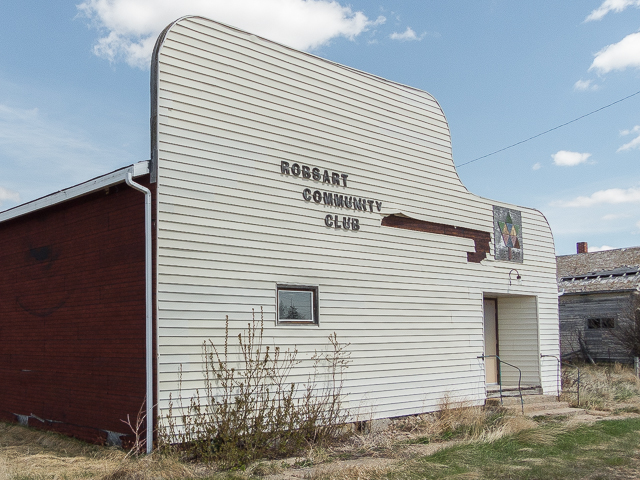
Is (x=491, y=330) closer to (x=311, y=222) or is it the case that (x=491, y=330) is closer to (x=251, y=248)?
(x=311, y=222)

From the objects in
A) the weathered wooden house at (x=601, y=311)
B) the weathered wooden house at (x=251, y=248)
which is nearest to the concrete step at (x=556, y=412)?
the weathered wooden house at (x=251, y=248)

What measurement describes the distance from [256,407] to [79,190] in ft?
14.6

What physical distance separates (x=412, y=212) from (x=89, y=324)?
645 cm

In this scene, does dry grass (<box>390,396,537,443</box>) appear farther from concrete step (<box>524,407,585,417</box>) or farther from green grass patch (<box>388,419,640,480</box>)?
concrete step (<box>524,407,585,417</box>)

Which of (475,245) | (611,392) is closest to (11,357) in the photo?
(475,245)

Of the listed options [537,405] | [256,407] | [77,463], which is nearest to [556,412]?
[537,405]

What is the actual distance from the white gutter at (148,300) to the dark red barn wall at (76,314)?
0.22m

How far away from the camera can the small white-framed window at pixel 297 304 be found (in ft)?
34.9

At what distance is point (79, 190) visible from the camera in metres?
10.4

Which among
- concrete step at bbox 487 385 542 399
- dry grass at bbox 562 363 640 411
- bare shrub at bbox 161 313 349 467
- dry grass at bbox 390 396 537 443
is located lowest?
dry grass at bbox 562 363 640 411

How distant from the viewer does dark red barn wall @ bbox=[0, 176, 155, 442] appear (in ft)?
31.5

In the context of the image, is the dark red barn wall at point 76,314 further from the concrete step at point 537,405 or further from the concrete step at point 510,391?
the concrete step at point 510,391

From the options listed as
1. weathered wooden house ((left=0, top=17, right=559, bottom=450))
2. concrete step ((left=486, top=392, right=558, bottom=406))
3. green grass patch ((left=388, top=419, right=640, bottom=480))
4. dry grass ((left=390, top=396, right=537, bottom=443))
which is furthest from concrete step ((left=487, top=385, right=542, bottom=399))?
green grass patch ((left=388, top=419, right=640, bottom=480))

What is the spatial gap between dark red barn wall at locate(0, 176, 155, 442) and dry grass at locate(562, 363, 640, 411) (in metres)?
10.9
